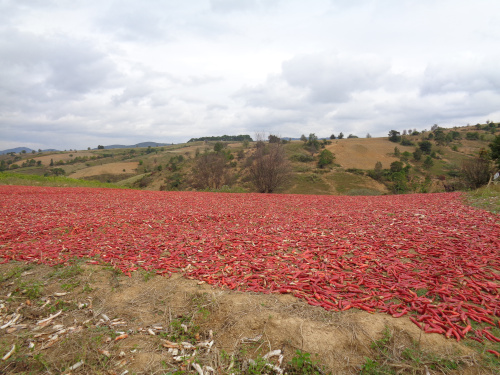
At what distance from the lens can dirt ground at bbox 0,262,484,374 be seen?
9.13 ft

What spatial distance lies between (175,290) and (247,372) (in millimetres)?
2020

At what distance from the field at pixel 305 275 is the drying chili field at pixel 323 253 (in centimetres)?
2

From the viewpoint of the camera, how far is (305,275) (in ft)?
15.4

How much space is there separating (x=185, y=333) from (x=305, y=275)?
7.79 feet

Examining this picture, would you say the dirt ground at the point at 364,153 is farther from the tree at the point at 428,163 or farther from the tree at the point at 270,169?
the tree at the point at 270,169

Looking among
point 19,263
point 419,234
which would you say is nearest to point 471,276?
point 419,234

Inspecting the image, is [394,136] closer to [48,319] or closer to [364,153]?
[364,153]

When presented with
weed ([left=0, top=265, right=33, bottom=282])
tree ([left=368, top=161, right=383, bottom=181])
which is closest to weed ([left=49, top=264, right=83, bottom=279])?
weed ([left=0, top=265, right=33, bottom=282])

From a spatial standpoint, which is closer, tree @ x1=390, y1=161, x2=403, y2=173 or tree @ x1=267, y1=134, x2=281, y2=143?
tree @ x1=267, y1=134, x2=281, y2=143

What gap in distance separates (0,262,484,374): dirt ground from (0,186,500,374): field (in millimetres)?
24

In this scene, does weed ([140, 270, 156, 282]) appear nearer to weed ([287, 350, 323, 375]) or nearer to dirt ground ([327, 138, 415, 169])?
weed ([287, 350, 323, 375])

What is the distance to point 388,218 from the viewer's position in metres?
9.19

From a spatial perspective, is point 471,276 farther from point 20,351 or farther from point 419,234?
point 20,351

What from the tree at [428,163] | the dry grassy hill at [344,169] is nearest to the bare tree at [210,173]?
the dry grassy hill at [344,169]
